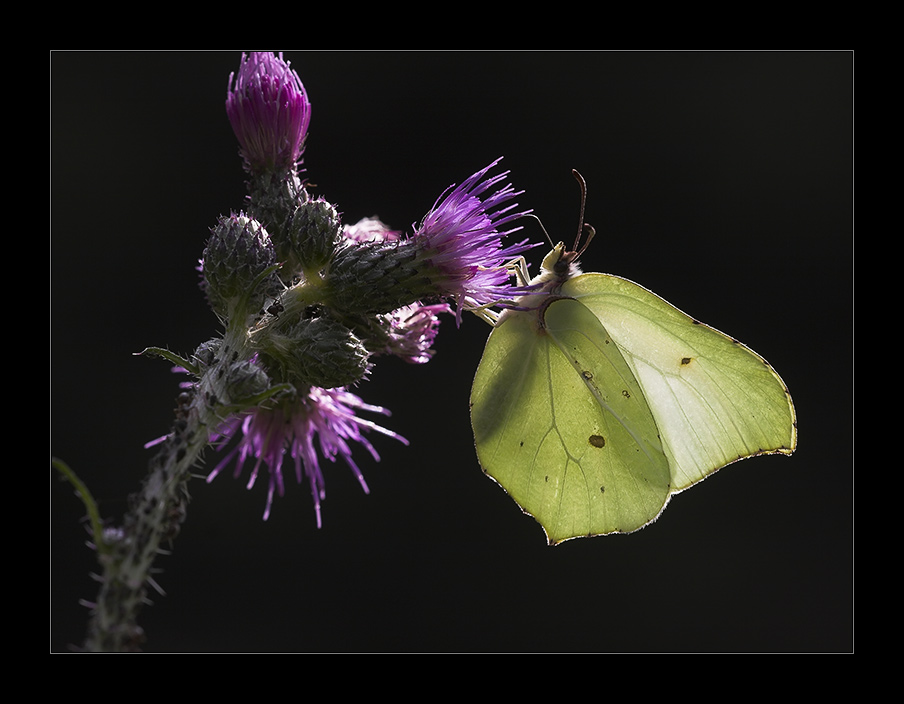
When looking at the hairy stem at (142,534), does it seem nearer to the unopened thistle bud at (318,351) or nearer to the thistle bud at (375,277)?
the unopened thistle bud at (318,351)

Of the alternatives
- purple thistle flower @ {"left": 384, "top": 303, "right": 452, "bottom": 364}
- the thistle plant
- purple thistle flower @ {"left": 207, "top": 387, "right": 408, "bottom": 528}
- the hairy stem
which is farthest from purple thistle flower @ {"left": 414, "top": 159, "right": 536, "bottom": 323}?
the hairy stem

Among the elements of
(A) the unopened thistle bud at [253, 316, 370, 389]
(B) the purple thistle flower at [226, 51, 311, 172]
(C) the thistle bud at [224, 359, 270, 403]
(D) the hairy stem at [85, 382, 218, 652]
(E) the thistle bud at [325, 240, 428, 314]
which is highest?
(B) the purple thistle flower at [226, 51, 311, 172]

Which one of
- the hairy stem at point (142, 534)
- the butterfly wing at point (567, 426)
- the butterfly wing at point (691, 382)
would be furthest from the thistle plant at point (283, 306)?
the butterfly wing at point (691, 382)

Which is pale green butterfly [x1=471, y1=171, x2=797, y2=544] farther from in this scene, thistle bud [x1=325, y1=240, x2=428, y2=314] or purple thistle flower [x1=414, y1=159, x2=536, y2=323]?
thistle bud [x1=325, y1=240, x2=428, y2=314]

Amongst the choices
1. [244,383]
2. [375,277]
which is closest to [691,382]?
[375,277]

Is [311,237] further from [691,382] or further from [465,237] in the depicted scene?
[691,382]

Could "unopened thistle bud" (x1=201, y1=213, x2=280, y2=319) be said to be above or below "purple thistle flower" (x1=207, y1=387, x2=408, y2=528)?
above

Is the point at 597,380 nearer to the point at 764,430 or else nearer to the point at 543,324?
the point at 543,324
